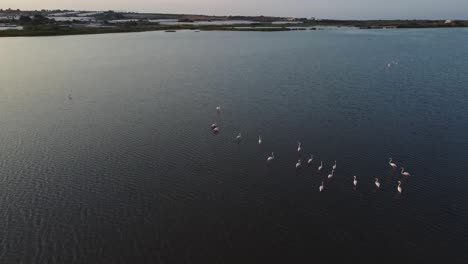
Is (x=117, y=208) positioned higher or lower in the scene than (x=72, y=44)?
higher

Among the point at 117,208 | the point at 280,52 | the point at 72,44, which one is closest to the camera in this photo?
the point at 117,208

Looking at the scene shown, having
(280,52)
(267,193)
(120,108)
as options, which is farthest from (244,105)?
(280,52)

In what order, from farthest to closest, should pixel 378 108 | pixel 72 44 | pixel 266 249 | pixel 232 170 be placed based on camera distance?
pixel 72 44, pixel 378 108, pixel 232 170, pixel 266 249

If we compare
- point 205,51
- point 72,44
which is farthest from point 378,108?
point 72,44

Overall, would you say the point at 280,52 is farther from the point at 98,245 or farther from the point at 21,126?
the point at 98,245

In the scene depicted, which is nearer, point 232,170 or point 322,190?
point 322,190

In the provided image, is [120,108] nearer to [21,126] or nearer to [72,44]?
[21,126]
